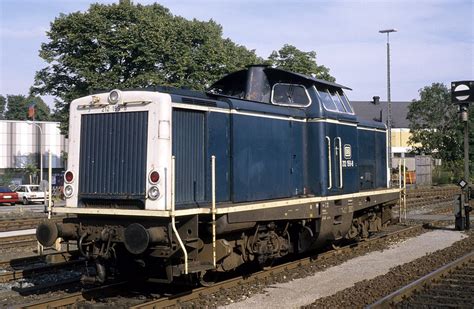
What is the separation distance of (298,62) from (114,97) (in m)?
28.8

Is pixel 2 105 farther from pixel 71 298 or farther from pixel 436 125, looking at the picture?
pixel 71 298

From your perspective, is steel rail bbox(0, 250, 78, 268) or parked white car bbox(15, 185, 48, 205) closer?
steel rail bbox(0, 250, 78, 268)

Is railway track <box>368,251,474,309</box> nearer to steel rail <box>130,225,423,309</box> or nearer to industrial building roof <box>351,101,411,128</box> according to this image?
steel rail <box>130,225,423,309</box>

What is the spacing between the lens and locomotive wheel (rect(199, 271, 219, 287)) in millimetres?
8023

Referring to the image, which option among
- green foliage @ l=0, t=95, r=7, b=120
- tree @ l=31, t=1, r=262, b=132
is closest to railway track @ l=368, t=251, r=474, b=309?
tree @ l=31, t=1, r=262, b=132

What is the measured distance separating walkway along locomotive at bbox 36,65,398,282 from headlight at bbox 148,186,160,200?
14 millimetres

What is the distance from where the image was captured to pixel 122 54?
29.9 meters

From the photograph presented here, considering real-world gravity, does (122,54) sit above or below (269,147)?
above

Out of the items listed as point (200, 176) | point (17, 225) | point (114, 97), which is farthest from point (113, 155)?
point (17, 225)

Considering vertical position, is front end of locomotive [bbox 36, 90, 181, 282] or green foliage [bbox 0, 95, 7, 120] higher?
green foliage [bbox 0, 95, 7, 120]

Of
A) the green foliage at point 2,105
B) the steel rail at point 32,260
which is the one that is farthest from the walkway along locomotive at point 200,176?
the green foliage at point 2,105

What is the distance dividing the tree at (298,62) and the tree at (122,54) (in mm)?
4692

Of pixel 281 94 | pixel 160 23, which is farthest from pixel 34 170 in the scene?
pixel 281 94

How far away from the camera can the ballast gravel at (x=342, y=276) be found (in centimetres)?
772
